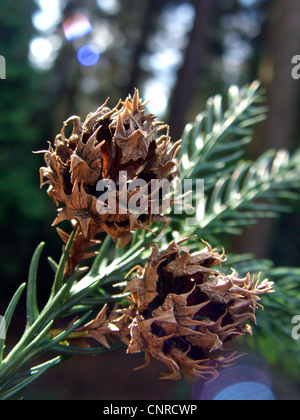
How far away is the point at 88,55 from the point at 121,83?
44.0 inches

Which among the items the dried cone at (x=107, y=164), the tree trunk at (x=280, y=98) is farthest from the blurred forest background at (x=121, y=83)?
the dried cone at (x=107, y=164)

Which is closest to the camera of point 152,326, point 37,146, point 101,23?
point 152,326

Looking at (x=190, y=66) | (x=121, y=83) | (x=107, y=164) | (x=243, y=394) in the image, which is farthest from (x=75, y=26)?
(x=107, y=164)

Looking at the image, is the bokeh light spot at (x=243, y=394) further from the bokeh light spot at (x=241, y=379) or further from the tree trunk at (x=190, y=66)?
the tree trunk at (x=190, y=66)

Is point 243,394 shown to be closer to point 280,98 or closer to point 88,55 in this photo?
point 280,98

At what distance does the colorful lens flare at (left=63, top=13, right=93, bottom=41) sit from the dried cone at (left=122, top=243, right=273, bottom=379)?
8127mm

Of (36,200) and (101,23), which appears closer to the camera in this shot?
(36,200)

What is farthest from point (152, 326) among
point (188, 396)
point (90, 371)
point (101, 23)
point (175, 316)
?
point (101, 23)

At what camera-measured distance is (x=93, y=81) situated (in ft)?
32.9

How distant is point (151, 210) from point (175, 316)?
13cm

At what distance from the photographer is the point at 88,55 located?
8133 millimetres

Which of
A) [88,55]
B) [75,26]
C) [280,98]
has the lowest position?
[280,98]
